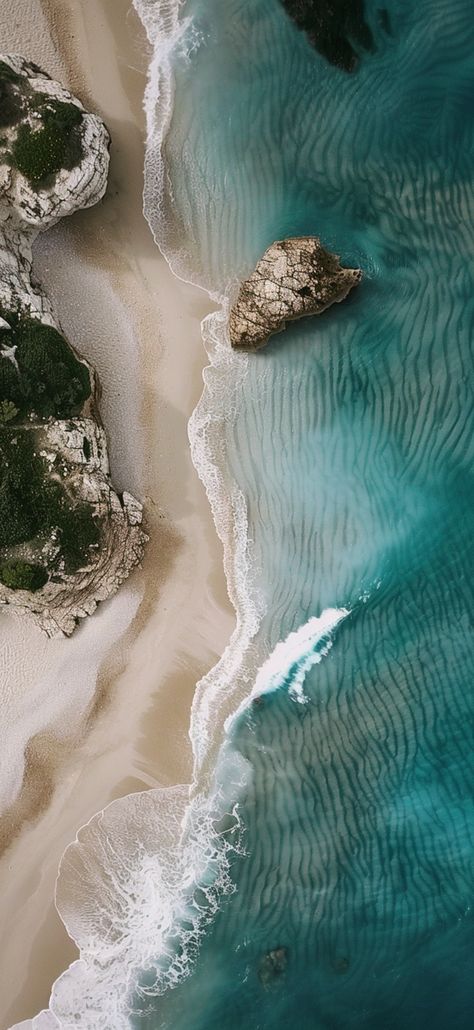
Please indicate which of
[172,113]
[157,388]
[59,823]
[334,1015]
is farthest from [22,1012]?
[172,113]

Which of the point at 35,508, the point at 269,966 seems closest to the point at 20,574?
the point at 35,508

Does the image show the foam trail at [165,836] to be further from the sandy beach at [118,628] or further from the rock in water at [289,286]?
the rock in water at [289,286]

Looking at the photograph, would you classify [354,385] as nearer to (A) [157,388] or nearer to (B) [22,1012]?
(A) [157,388]

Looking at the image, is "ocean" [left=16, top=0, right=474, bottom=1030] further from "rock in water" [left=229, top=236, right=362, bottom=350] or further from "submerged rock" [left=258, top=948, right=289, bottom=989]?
"rock in water" [left=229, top=236, right=362, bottom=350]

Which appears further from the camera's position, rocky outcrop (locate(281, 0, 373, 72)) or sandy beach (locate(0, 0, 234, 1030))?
sandy beach (locate(0, 0, 234, 1030))

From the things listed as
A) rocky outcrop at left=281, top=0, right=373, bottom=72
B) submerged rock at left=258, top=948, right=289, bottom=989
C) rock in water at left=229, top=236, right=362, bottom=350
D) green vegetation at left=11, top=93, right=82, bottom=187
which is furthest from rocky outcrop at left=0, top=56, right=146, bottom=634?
submerged rock at left=258, top=948, right=289, bottom=989
